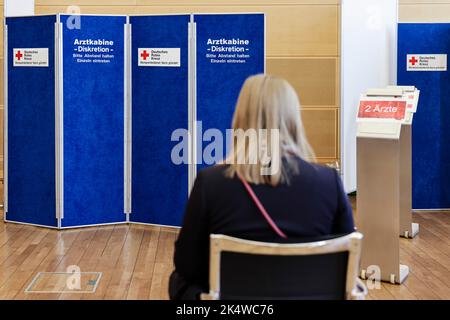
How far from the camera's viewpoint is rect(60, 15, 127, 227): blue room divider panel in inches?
235

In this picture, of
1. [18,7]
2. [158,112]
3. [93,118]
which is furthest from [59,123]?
[18,7]

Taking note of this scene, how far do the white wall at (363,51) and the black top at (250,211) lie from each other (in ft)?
17.2

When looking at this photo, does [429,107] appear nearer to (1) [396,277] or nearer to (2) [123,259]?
(1) [396,277]

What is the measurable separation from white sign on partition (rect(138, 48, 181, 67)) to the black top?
3.86 m

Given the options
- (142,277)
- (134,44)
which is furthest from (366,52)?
(142,277)

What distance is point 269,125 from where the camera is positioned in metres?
2.16

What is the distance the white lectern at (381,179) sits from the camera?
438 cm

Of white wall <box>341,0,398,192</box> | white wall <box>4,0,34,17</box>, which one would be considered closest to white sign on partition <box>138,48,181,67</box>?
white wall <box>4,0,34,17</box>

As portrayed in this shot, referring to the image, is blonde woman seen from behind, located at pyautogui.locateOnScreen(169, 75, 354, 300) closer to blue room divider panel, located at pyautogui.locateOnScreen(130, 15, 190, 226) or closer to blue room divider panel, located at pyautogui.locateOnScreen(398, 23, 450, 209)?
blue room divider panel, located at pyautogui.locateOnScreen(130, 15, 190, 226)

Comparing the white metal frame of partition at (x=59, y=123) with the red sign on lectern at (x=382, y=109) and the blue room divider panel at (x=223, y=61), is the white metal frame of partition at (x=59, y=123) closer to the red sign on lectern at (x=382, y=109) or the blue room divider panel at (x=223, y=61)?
the blue room divider panel at (x=223, y=61)

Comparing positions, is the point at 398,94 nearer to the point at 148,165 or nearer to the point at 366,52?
the point at 148,165

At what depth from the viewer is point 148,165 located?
6.13 m

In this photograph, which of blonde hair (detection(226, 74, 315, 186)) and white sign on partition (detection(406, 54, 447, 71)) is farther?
white sign on partition (detection(406, 54, 447, 71))

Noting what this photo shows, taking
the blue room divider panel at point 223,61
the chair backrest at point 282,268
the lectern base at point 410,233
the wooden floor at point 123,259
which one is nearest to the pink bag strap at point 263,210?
the chair backrest at point 282,268
